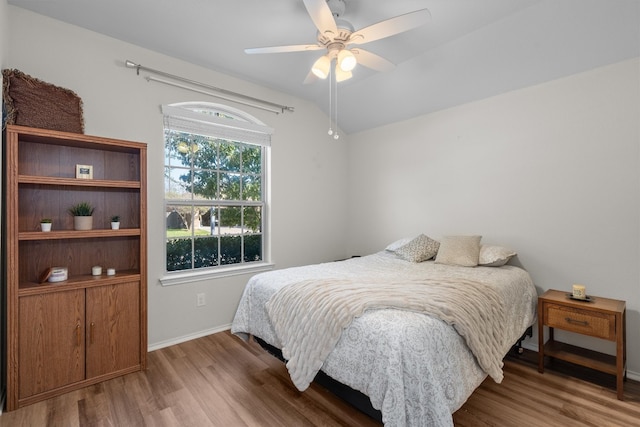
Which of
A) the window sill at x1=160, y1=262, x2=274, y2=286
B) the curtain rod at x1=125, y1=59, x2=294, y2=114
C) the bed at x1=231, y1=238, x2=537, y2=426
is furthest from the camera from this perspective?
the window sill at x1=160, y1=262, x2=274, y2=286

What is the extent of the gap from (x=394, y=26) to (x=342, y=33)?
32 centimetres

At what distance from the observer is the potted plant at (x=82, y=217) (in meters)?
2.23

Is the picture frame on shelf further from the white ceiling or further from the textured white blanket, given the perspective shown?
the textured white blanket

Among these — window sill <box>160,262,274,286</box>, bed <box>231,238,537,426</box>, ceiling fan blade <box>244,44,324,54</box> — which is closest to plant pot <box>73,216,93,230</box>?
window sill <box>160,262,274,286</box>

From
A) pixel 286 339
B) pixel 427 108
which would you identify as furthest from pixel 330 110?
pixel 286 339

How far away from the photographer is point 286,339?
6.22 feet

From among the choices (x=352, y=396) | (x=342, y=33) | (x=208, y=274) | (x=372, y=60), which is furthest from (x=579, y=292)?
(x=208, y=274)

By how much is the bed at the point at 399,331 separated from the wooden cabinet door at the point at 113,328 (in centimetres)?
78

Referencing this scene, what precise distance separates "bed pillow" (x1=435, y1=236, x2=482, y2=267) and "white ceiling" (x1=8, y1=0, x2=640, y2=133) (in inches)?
57.1

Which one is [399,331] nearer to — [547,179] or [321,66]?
[321,66]

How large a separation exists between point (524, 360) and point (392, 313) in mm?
1782

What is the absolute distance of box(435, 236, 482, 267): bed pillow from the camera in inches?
108

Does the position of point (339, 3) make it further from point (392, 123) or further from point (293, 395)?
point (293, 395)

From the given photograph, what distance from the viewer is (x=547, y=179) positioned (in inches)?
105
